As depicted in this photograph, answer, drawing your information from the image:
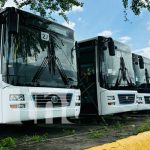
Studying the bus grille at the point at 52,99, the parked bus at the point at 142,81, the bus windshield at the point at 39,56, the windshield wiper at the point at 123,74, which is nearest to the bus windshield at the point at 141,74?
the parked bus at the point at 142,81

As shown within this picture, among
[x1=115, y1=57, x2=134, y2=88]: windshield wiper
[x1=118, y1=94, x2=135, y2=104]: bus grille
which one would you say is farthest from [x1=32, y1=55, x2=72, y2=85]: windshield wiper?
[x1=115, y1=57, x2=134, y2=88]: windshield wiper

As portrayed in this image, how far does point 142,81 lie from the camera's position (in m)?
18.0

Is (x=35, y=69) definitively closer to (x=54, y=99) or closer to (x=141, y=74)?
(x=54, y=99)

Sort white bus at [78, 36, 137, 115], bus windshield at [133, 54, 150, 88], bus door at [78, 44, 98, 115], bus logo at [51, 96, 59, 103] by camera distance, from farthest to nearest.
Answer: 1. bus windshield at [133, 54, 150, 88]
2. bus door at [78, 44, 98, 115]
3. white bus at [78, 36, 137, 115]
4. bus logo at [51, 96, 59, 103]

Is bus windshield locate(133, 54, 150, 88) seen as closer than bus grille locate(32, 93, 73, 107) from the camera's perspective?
No

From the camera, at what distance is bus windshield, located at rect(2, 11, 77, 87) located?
9203 millimetres

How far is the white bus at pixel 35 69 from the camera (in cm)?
900

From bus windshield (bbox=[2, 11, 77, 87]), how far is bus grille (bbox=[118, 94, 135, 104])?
269cm

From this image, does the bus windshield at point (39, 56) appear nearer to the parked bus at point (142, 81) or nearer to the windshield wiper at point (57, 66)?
the windshield wiper at point (57, 66)

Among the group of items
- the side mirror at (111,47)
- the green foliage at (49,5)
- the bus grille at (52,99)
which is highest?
the green foliage at (49,5)

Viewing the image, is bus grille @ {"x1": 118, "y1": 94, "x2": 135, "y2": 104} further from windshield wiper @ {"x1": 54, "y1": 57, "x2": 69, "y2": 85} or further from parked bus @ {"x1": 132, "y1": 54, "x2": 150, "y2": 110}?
windshield wiper @ {"x1": 54, "y1": 57, "x2": 69, "y2": 85}

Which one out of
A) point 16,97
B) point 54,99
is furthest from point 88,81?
point 16,97

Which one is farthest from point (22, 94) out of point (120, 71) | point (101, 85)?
point (120, 71)

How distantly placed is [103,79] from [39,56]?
3393 mm
